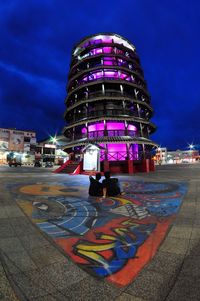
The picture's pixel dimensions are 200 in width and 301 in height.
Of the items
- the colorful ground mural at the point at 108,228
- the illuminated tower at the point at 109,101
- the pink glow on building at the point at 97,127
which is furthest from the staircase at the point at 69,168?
the colorful ground mural at the point at 108,228

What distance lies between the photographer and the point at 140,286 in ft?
8.52

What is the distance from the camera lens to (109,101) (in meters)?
33.2

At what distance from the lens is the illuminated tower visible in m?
30.0

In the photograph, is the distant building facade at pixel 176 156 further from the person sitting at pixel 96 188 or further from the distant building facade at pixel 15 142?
the person sitting at pixel 96 188

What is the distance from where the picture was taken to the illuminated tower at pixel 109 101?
30.0 m

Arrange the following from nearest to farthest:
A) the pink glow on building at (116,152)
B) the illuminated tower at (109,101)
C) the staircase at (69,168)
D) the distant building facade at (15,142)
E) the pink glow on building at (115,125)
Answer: the staircase at (69,168) → the illuminated tower at (109,101) → the pink glow on building at (116,152) → the pink glow on building at (115,125) → the distant building facade at (15,142)

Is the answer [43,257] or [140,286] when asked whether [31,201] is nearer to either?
[43,257]

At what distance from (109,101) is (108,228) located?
3035 cm

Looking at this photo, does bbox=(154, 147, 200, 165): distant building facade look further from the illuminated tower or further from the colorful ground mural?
the colorful ground mural

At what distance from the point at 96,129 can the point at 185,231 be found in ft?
96.9

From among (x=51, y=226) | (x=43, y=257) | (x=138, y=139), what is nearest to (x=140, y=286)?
(x=43, y=257)

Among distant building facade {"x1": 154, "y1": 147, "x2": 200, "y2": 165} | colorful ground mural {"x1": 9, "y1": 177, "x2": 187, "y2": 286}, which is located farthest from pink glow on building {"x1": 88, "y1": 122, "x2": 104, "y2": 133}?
distant building facade {"x1": 154, "y1": 147, "x2": 200, "y2": 165}

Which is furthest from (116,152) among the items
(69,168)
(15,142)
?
(15,142)

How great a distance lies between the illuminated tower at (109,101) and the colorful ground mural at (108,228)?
67.0 ft
